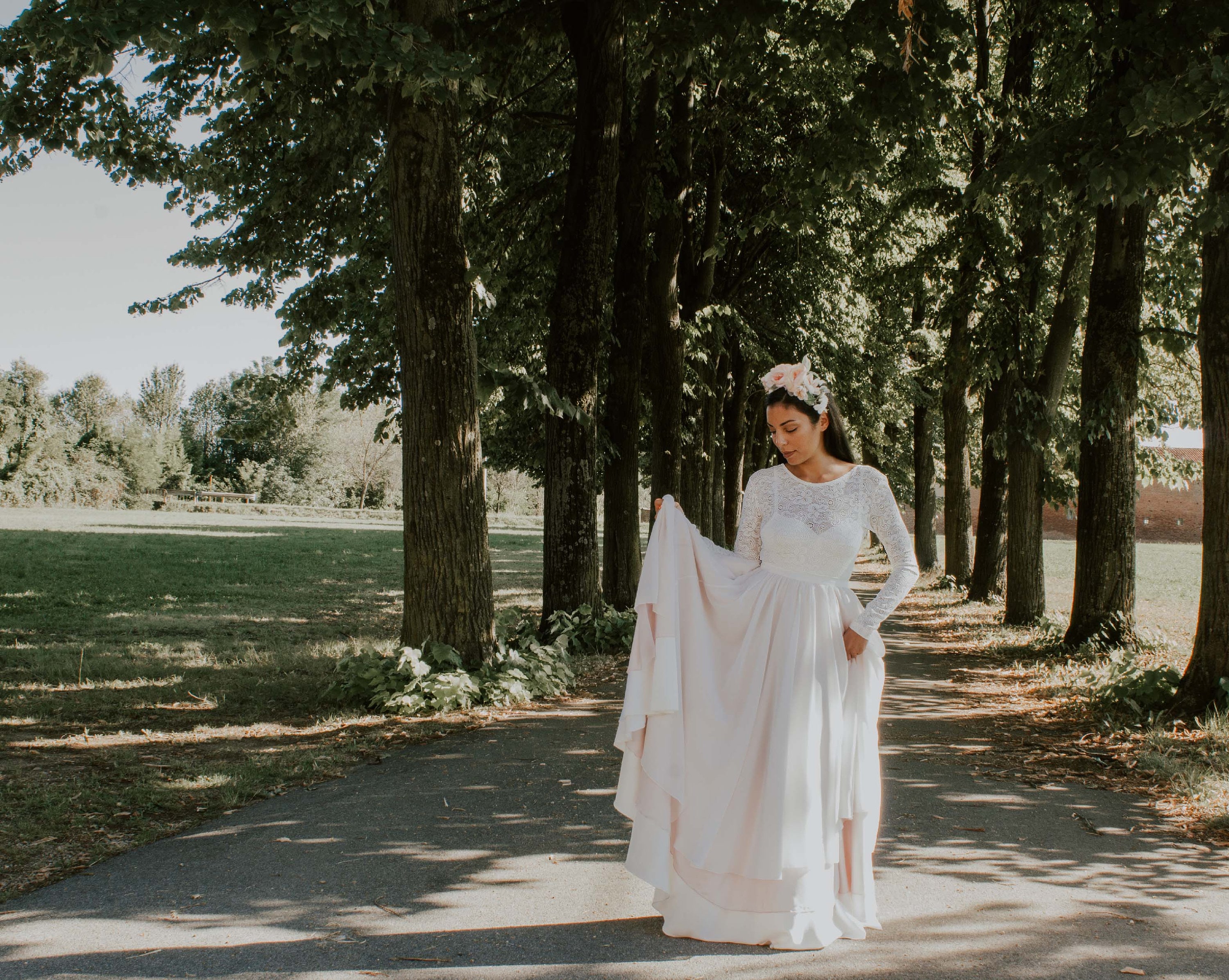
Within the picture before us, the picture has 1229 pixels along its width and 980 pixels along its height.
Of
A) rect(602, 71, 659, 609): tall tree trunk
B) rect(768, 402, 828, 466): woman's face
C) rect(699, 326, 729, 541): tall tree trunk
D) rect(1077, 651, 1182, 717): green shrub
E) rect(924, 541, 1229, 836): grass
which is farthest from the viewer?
rect(699, 326, 729, 541): tall tree trunk

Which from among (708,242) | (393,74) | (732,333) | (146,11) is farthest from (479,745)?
(732,333)

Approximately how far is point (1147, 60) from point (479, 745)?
308 inches

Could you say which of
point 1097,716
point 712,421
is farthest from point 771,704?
point 712,421

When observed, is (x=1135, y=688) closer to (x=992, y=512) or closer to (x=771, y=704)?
(x=771, y=704)

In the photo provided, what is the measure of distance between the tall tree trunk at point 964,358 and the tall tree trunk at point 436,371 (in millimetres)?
4956

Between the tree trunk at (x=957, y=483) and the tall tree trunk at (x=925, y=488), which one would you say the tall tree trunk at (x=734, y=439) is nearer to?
the tall tree trunk at (x=925, y=488)

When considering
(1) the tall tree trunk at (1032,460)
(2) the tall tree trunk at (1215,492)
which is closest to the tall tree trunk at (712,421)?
(1) the tall tree trunk at (1032,460)

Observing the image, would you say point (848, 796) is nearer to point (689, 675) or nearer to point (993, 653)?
point (689, 675)

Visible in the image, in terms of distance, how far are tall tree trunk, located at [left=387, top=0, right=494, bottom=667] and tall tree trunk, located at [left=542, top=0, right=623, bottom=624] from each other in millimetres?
2785

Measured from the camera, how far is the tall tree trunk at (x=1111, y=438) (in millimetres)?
11031

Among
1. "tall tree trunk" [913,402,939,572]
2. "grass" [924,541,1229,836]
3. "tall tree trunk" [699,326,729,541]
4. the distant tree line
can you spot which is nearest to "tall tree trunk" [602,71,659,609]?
"tall tree trunk" [699,326,729,541]

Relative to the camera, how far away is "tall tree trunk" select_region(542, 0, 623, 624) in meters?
11.6

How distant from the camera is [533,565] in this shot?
30.4 meters

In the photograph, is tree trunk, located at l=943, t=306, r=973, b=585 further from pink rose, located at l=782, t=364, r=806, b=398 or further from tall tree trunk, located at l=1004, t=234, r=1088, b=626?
pink rose, located at l=782, t=364, r=806, b=398
